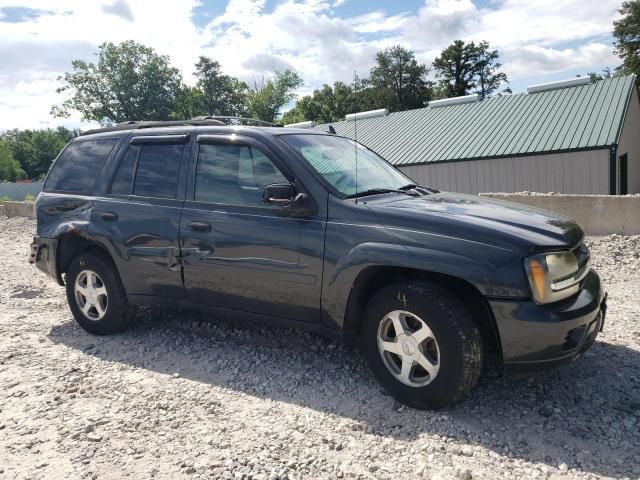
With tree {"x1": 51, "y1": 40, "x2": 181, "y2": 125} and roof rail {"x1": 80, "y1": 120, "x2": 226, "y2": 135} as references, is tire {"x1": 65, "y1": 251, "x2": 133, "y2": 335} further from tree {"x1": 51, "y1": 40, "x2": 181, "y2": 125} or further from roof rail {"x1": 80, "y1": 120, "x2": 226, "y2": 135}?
tree {"x1": 51, "y1": 40, "x2": 181, "y2": 125}

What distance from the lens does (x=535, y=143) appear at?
18.7m

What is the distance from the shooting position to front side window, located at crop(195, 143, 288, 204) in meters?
3.93

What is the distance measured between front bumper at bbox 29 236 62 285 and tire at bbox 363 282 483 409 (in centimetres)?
338

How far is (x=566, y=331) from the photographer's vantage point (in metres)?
2.94

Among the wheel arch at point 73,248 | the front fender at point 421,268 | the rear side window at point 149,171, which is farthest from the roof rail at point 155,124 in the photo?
the front fender at point 421,268

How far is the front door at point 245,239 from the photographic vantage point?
3652mm

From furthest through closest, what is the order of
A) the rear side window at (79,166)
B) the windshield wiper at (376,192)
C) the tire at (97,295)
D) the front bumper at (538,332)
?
the rear side window at (79,166)
the tire at (97,295)
the windshield wiper at (376,192)
the front bumper at (538,332)

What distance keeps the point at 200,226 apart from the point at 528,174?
16946 millimetres

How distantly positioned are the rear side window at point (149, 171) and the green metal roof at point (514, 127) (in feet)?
44.0

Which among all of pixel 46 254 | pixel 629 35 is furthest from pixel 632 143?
pixel 629 35

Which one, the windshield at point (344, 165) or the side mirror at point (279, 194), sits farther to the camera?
the windshield at point (344, 165)

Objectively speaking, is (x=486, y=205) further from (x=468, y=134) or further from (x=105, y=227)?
(x=468, y=134)

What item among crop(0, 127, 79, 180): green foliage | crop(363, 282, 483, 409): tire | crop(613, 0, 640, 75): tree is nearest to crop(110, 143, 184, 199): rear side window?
crop(363, 282, 483, 409): tire

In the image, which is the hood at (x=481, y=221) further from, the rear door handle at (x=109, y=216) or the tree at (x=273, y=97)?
the tree at (x=273, y=97)
